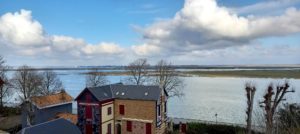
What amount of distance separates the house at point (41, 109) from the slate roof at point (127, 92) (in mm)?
6879

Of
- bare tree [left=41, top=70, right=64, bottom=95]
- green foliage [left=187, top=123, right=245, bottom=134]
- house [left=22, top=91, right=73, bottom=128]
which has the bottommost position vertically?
green foliage [left=187, top=123, right=245, bottom=134]

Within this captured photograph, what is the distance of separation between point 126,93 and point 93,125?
4.39m

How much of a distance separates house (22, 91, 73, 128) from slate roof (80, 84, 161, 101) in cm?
688

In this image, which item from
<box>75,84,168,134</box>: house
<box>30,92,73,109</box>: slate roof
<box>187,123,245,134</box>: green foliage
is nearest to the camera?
<box>75,84,168,134</box>: house

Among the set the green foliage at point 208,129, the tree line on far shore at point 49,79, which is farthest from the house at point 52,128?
the tree line on far shore at point 49,79

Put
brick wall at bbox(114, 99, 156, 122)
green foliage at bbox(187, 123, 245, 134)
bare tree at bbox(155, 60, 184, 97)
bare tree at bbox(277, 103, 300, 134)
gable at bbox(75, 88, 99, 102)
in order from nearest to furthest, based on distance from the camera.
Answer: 1. bare tree at bbox(277, 103, 300, 134)
2. gable at bbox(75, 88, 99, 102)
3. brick wall at bbox(114, 99, 156, 122)
4. green foliage at bbox(187, 123, 245, 134)
5. bare tree at bbox(155, 60, 184, 97)

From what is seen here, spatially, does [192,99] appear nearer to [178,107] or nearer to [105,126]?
[178,107]

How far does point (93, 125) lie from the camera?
92.6 feet

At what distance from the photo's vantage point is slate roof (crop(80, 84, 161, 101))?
2819 centimetres

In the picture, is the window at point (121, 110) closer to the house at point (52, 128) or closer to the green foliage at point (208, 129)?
the green foliage at point (208, 129)

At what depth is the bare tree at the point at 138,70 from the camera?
45.8 metres

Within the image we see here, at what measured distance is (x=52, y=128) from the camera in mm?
17984

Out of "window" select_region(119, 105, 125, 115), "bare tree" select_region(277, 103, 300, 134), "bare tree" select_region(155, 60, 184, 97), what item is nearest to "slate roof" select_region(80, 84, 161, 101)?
"window" select_region(119, 105, 125, 115)

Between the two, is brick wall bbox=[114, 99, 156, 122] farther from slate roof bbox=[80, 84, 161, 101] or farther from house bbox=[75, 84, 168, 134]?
slate roof bbox=[80, 84, 161, 101]
